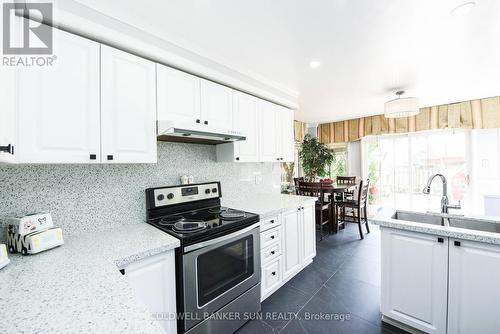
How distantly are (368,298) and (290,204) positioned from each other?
115 centimetres

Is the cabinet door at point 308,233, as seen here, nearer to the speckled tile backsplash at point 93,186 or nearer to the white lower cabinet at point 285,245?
the white lower cabinet at point 285,245

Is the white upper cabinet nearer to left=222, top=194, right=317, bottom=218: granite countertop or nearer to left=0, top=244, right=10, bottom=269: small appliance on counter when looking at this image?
left=222, top=194, right=317, bottom=218: granite countertop

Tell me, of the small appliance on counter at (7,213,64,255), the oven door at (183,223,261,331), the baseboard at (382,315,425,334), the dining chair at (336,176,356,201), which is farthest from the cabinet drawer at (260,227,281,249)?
the dining chair at (336,176,356,201)

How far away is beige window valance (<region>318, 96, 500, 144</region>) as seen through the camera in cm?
329

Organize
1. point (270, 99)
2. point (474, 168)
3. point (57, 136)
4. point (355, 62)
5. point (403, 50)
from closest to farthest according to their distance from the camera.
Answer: point (57, 136) < point (403, 50) < point (355, 62) < point (270, 99) < point (474, 168)

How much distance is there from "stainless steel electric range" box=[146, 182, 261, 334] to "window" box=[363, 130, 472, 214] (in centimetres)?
315

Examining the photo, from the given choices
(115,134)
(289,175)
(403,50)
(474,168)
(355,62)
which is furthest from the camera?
(289,175)

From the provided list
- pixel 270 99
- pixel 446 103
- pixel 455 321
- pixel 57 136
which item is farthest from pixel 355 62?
pixel 446 103

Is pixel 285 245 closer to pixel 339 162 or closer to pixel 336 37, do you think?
pixel 336 37

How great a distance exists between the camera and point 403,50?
6.25ft

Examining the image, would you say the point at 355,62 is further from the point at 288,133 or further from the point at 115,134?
the point at 115,134

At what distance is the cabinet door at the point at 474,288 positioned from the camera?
1.22m

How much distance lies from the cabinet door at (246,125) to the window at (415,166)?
2.90m

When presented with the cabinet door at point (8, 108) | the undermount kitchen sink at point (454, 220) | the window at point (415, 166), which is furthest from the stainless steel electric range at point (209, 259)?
the window at point (415, 166)
